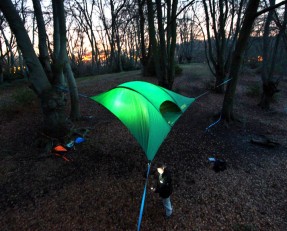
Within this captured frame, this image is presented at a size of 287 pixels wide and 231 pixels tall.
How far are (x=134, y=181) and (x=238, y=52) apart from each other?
5.54 metres

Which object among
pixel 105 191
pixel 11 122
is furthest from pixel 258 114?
pixel 11 122

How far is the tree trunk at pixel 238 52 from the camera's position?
5559mm

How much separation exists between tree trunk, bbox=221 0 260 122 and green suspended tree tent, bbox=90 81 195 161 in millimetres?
2405

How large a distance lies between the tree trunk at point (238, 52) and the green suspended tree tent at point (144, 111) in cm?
240

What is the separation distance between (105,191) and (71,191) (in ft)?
2.37

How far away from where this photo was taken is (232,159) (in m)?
4.96

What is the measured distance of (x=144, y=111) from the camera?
4.16m

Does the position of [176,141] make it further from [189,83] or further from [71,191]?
[189,83]

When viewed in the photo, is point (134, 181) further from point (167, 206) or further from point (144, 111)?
point (144, 111)

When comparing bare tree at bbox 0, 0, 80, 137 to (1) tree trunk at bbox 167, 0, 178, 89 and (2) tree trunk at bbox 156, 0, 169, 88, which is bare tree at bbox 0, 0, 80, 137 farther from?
(1) tree trunk at bbox 167, 0, 178, 89

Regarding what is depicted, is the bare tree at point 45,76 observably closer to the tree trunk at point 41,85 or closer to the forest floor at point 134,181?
the tree trunk at point 41,85

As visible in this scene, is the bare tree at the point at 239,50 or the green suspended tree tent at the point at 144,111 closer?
the green suspended tree tent at the point at 144,111

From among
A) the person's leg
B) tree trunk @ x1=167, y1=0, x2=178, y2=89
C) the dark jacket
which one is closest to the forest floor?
the person's leg

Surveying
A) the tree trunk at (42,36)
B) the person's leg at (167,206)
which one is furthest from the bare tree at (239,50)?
the tree trunk at (42,36)
